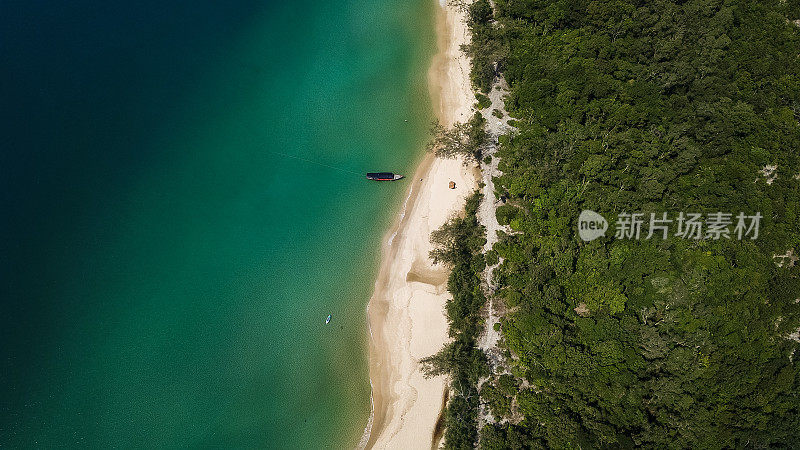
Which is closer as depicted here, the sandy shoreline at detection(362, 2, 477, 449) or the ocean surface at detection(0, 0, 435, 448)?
the sandy shoreline at detection(362, 2, 477, 449)

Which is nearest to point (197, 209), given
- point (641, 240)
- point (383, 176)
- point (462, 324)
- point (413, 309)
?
point (383, 176)

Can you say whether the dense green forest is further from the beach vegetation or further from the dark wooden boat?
the dark wooden boat

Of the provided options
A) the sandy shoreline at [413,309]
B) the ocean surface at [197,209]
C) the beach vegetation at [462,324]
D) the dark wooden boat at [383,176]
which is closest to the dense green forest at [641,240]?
the beach vegetation at [462,324]

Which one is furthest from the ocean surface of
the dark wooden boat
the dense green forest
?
the dense green forest

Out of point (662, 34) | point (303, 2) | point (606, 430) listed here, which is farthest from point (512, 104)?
point (303, 2)

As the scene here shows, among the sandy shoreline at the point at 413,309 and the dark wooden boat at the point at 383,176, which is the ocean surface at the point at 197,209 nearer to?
the dark wooden boat at the point at 383,176

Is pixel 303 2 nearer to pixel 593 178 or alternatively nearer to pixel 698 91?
pixel 593 178
